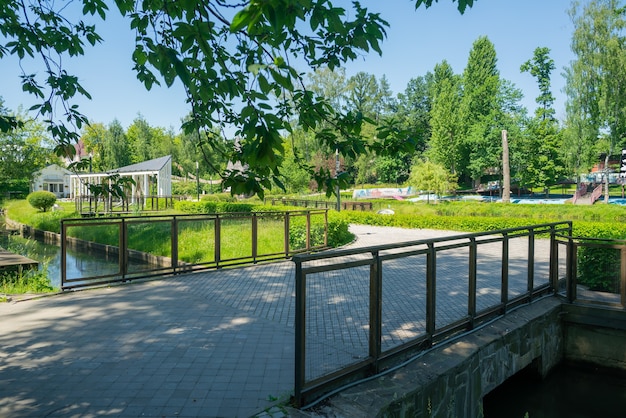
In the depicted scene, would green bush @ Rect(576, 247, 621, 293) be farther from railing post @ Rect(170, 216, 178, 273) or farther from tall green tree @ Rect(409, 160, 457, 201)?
tall green tree @ Rect(409, 160, 457, 201)

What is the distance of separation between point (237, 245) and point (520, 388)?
337 inches

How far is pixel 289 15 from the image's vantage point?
6.19ft

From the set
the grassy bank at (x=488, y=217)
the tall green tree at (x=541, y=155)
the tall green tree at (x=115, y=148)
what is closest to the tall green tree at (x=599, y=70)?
the tall green tree at (x=541, y=155)

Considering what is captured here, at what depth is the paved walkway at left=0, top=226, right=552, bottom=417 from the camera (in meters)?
3.47

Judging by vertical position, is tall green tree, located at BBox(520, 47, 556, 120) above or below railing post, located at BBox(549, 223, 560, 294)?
above

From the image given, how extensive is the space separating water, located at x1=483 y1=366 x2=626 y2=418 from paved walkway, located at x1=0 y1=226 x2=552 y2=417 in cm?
221

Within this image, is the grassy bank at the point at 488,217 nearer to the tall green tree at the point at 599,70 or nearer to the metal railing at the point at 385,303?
the metal railing at the point at 385,303

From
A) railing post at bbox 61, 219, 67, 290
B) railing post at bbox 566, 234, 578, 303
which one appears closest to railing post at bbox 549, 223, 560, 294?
railing post at bbox 566, 234, 578, 303

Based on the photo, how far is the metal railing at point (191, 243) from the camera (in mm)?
7758

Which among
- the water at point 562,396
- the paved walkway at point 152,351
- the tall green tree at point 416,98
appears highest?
the tall green tree at point 416,98

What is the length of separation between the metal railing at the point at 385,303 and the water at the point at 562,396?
128 centimetres

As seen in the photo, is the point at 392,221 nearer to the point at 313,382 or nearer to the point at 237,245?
the point at 237,245

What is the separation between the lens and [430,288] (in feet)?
14.8

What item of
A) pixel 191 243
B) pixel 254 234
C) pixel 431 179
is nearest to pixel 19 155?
pixel 191 243
